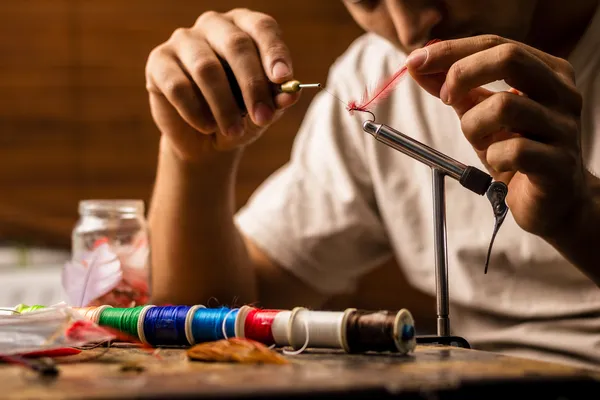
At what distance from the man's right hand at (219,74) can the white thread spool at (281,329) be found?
33 cm

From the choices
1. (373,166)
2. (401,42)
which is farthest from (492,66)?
(373,166)

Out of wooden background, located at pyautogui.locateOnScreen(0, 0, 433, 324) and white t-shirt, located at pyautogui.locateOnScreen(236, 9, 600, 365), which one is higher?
wooden background, located at pyautogui.locateOnScreen(0, 0, 433, 324)

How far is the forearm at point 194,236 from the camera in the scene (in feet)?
4.29

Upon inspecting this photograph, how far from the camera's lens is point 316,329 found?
729mm

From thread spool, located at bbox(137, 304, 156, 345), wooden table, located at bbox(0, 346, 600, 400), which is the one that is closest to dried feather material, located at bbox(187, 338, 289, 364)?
wooden table, located at bbox(0, 346, 600, 400)

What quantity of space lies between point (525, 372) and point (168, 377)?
27 cm

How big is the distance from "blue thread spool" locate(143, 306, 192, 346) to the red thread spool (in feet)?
0.21

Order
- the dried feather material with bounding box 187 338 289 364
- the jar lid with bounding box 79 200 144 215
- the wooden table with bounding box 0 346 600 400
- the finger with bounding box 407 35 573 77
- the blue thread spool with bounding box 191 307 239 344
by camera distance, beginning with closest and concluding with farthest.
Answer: the wooden table with bounding box 0 346 600 400, the dried feather material with bounding box 187 338 289 364, the blue thread spool with bounding box 191 307 239 344, the finger with bounding box 407 35 573 77, the jar lid with bounding box 79 200 144 215

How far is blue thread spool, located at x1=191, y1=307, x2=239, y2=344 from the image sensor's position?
2.49ft

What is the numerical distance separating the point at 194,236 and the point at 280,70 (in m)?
0.44

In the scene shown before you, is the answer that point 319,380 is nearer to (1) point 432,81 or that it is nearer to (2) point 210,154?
(1) point 432,81

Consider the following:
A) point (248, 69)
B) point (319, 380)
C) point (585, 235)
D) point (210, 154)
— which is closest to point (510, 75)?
point (585, 235)

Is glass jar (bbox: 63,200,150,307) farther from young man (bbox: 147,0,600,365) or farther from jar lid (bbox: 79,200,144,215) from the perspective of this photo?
young man (bbox: 147,0,600,365)

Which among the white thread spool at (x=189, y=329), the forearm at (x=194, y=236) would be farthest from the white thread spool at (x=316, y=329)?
the forearm at (x=194, y=236)
